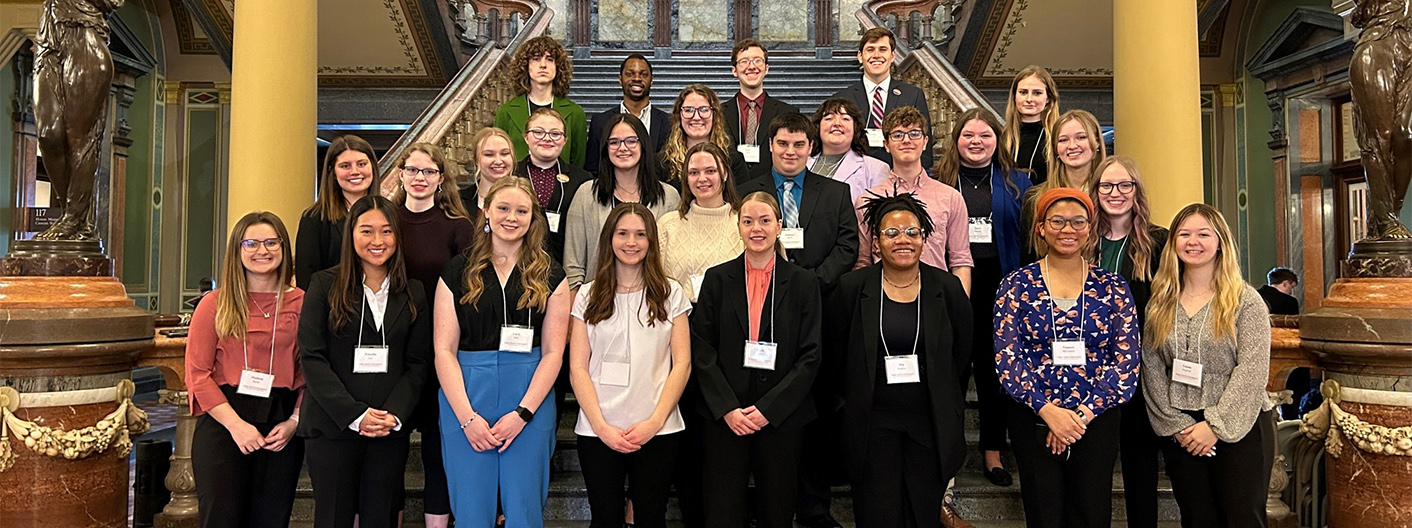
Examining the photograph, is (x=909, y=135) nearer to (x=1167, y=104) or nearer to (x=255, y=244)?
(x=1167, y=104)

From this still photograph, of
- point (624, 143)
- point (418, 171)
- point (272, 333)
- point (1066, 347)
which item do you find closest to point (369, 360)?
point (272, 333)

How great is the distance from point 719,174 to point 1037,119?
61.7 inches

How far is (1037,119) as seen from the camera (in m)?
4.15

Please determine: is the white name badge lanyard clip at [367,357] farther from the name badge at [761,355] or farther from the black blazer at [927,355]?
the black blazer at [927,355]

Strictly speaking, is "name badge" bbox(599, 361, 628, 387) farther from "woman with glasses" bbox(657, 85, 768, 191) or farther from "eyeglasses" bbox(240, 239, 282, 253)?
"eyeglasses" bbox(240, 239, 282, 253)

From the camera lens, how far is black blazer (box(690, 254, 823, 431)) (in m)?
3.24

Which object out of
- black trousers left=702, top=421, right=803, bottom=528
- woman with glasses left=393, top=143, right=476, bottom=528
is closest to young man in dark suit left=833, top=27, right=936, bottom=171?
black trousers left=702, top=421, right=803, bottom=528

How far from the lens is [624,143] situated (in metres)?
3.66

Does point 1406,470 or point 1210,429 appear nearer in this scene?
point 1210,429

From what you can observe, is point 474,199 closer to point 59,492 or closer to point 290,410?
point 290,410

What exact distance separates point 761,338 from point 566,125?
5.70 ft

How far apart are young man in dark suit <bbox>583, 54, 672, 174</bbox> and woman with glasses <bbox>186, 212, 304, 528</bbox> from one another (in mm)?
1593

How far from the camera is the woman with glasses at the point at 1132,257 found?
11.0 ft

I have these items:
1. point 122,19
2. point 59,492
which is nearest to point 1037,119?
point 59,492
